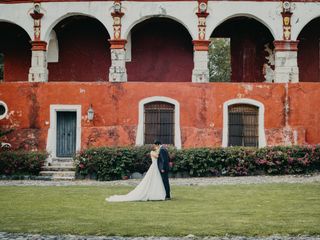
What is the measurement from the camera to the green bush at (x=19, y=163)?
2055 cm

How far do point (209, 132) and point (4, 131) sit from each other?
23.5ft

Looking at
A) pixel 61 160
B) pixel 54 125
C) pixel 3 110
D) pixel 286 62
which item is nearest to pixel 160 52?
pixel 286 62

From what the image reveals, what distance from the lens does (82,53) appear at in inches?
990

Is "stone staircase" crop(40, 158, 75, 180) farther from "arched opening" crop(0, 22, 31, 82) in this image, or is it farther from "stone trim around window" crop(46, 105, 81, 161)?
"arched opening" crop(0, 22, 31, 82)

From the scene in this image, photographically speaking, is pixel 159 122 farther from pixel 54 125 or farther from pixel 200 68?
pixel 54 125

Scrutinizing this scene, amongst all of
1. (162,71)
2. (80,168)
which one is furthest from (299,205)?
(162,71)

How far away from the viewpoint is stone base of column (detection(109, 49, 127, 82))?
74.0 feet

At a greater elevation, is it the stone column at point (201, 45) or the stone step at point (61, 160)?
the stone column at point (201, 45)

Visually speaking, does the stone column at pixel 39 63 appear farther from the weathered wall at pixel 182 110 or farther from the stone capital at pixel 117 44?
the stone capital at pixel 117 44

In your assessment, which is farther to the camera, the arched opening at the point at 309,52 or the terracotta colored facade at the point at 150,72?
the arched opening at the point at 309,52

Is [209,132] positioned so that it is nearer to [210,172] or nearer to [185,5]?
[210,172]

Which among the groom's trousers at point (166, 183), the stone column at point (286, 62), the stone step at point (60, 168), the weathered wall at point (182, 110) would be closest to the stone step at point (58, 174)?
the stone step at point (60, 168)

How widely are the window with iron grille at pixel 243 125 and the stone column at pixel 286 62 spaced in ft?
4.99

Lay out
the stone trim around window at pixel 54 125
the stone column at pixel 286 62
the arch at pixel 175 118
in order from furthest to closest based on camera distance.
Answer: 1. the stone column at pixel 286 62
2. the stone trim around window at pixel 54 125
3. the arch at pixel 175 118
